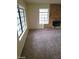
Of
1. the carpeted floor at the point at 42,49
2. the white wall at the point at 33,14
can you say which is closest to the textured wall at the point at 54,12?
the white wall at the point at 33,14

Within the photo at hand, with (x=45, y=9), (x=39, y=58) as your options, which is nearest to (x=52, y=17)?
(x=45, y=9)

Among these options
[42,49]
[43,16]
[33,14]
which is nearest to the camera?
[42,49]

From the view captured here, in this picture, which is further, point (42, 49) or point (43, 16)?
point (43, 16)

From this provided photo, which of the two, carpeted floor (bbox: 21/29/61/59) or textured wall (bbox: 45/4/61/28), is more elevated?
textured wall (bbox: 45/4/61/28)

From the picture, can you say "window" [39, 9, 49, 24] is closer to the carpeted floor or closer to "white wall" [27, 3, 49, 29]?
"white wall" [27, 3, 49, 29]

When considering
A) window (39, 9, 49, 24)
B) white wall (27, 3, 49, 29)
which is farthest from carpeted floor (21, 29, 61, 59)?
window (39, 9, 49, 24)

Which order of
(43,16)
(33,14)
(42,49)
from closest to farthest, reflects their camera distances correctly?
(42,49), (33,14), (43,16)

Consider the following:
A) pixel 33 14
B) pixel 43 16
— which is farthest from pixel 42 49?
pixel 43 16

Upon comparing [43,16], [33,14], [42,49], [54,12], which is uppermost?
[54,12]

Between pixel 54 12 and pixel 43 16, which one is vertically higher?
pixel 54 12

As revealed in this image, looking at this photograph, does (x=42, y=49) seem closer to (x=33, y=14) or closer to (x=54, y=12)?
(x=33, y=14)
